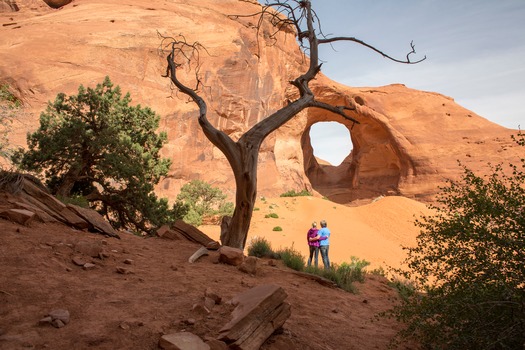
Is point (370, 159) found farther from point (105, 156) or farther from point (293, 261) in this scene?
point (293, 261)

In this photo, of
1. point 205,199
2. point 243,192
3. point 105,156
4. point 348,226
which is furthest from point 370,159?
point 243,192

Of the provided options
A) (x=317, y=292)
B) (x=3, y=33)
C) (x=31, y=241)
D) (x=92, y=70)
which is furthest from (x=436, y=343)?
(x=3, y=33)

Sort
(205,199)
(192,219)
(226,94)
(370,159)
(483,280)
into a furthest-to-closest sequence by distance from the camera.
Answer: (370,159) < (226,94) < (205,199) < (192,219) < (483,280)

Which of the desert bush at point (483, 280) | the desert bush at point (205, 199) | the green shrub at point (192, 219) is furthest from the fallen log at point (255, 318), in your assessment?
the desert bush at point (205, 199)

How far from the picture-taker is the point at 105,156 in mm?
12281

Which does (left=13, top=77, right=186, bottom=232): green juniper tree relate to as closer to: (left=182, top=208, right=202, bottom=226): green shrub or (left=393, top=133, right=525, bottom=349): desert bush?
(left=182, top=208, right=202, bottom=226): green shrub

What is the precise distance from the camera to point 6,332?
104 inches

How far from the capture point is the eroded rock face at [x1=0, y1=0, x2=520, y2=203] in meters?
24.7

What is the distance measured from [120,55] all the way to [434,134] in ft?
94.1

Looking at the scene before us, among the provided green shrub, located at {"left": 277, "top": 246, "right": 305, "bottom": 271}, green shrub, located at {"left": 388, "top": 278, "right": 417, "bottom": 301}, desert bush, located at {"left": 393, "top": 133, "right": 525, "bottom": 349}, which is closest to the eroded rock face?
green shrub, located at {"left": 277, "top": 246, "right": 305, "bottom": 271}

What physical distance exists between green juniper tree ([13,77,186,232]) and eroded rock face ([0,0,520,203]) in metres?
8.87

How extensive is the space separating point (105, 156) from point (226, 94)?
17.6m

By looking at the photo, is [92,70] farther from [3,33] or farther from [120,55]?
[3,33]

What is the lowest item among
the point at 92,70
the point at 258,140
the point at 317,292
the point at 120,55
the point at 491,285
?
the point at 317,292
